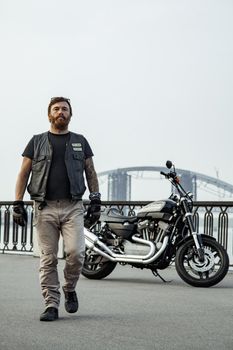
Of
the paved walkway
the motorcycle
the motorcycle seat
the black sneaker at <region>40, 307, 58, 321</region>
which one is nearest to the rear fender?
the motorcycle

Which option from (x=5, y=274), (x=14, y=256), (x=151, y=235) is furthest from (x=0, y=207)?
(x=151, y=235)

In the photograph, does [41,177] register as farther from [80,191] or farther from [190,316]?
[190,316]

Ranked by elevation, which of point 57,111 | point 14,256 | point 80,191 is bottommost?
point 14,256

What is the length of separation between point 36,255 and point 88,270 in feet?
17.4

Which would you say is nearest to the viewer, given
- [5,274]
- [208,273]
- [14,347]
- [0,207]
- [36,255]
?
[14,347]

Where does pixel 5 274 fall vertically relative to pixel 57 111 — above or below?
below

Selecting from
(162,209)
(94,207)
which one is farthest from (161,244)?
(94,207)

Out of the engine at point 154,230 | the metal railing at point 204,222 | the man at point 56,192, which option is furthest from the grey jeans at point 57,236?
the metal railing at point 204,222

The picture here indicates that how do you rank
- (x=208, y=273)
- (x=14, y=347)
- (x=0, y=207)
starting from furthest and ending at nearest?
(x=0, y=207) → (x=208, y=273) → (x=14, y=347)

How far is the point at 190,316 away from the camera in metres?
6.63

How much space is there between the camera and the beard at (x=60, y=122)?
6.46 metres

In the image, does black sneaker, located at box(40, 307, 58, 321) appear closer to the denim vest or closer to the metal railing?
the denim vest

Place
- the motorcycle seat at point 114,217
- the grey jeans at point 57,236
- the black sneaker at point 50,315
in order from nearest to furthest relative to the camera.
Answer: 1. the black sneaker at point 50,315
2. the grey jeans at point 57,236
3. the motorcycle seat at point 114,217

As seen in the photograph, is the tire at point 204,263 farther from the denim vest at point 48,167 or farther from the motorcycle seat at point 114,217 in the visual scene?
the denim vest at point 48,167
